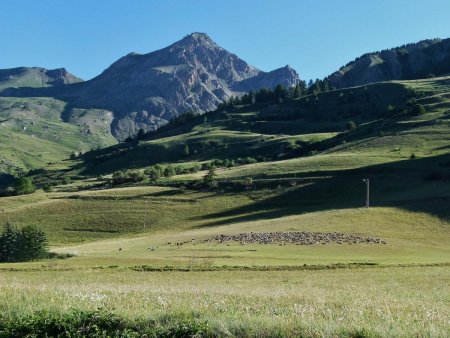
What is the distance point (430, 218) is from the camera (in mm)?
82875

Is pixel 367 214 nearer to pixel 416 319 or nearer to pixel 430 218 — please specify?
pixel 430 218

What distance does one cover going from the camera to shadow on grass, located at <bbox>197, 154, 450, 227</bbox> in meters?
95.2

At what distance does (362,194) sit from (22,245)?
7178 cm

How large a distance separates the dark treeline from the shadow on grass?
33462 mm

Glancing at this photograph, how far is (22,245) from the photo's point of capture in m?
79.8

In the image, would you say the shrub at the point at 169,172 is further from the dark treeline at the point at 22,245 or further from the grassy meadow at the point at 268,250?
the dark treeline at the point at 22,245

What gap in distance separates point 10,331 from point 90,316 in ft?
5.61

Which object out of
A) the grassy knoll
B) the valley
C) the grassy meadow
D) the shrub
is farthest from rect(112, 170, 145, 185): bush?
the grassy knoll

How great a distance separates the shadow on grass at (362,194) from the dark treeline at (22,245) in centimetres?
3346

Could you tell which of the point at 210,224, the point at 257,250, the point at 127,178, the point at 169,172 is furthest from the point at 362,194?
the point at 127,178

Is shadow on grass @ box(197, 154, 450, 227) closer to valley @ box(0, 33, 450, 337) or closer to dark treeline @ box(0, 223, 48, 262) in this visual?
valley @ box(0, 33, 450, 337)

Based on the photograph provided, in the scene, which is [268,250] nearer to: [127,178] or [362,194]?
[362,194]

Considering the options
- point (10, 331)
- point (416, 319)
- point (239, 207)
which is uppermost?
point (10, 331)

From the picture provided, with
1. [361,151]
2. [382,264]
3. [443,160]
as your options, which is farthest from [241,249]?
[361,151]
